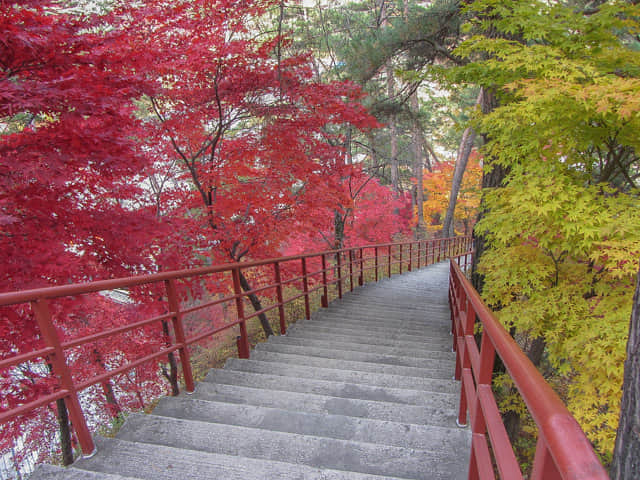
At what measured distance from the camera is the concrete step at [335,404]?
249cm

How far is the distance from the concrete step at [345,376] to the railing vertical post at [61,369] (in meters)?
1.55

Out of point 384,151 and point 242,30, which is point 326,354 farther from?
point 384,151

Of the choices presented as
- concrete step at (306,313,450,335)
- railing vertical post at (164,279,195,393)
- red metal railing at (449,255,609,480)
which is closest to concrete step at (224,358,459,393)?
railing vertical post at (164,279,195,393)

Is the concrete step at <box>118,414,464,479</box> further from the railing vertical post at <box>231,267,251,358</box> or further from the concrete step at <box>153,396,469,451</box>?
the railing vertical post at <box>231,267,251,358</box>

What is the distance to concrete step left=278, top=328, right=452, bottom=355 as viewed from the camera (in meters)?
4.51

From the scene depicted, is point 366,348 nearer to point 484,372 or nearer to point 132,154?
point 484,372

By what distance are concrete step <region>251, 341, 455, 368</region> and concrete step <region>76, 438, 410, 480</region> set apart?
6.58ft

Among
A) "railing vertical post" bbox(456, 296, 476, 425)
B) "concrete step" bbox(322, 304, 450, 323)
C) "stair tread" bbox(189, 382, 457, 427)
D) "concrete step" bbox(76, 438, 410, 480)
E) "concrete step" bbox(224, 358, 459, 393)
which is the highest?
"railing vertical post" bbox(456, 296, 476, 425)

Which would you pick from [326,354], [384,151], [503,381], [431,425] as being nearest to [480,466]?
[431,425]

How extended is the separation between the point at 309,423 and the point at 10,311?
9.08 ft

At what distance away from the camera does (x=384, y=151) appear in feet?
63.8

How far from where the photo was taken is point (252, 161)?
238 inches

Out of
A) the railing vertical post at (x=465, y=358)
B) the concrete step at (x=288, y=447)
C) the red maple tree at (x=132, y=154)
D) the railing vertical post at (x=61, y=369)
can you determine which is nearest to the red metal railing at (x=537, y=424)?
the railing vertical post at (x=465, y=358)

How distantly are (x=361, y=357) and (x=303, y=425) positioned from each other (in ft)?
5.74
